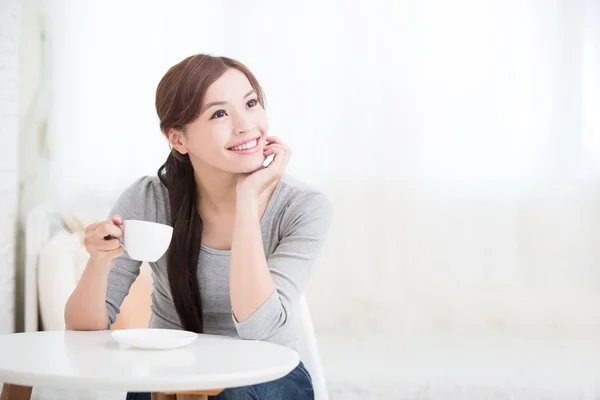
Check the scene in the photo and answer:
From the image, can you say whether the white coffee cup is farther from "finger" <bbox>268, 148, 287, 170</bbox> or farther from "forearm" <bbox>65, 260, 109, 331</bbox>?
"finger" <bbox>268, 148, 287, 170</bbox>

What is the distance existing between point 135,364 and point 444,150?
6.46ft

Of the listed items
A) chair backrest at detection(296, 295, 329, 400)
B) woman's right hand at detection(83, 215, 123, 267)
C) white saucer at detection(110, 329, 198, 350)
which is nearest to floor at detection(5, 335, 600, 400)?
chair backrest at detection(296, 295, 329, 400)

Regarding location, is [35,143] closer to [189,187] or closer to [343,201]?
[343,201]

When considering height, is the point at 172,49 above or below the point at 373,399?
above

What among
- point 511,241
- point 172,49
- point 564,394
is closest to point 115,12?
point 172,49

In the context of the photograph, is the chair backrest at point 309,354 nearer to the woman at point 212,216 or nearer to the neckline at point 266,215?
the woman at point 212,216

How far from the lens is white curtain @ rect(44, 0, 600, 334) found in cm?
276

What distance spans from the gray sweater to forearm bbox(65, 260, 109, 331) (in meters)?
0.10

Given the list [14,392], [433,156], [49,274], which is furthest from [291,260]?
[49,274]

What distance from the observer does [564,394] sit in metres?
2.34

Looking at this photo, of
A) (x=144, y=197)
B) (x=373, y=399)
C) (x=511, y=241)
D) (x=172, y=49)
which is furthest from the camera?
(x=172, y=49)

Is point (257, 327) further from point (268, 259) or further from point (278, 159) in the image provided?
point (278, 159)

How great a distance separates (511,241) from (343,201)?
2.16 ft

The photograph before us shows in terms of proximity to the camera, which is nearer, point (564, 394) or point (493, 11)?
point (564, 394)
